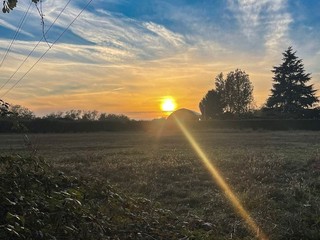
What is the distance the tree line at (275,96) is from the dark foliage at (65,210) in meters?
70.8

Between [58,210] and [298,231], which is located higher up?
[58,210]

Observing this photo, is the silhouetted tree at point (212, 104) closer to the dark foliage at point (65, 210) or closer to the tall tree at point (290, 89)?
the tall tree at point (290, 89)

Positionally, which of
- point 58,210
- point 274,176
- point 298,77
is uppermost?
point 298,77

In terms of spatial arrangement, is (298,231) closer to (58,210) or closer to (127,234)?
(127,234)

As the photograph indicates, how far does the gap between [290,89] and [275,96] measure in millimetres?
3316

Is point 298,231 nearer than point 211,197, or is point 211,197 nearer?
point 298,231

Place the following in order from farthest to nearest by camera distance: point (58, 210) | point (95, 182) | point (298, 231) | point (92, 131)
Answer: point (92, 131), point (298, 231), point (95, 182), point (58, 210)

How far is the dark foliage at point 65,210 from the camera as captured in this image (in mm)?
2529

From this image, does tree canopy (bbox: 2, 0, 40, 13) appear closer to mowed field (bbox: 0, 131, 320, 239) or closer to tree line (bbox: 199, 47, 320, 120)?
mowed field (bbox: 0, 131, 320, 239)

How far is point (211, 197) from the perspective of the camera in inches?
348

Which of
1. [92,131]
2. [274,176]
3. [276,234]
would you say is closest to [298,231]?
[276,234]

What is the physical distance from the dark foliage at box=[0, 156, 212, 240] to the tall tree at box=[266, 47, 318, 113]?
7704cm

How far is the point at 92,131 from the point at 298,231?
5080cm

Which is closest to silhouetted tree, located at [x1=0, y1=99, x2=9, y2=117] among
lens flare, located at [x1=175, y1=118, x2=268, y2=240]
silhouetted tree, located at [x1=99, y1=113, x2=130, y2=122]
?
lens flare, located at [x1=175, y1=118, x2=268, y2=240]
